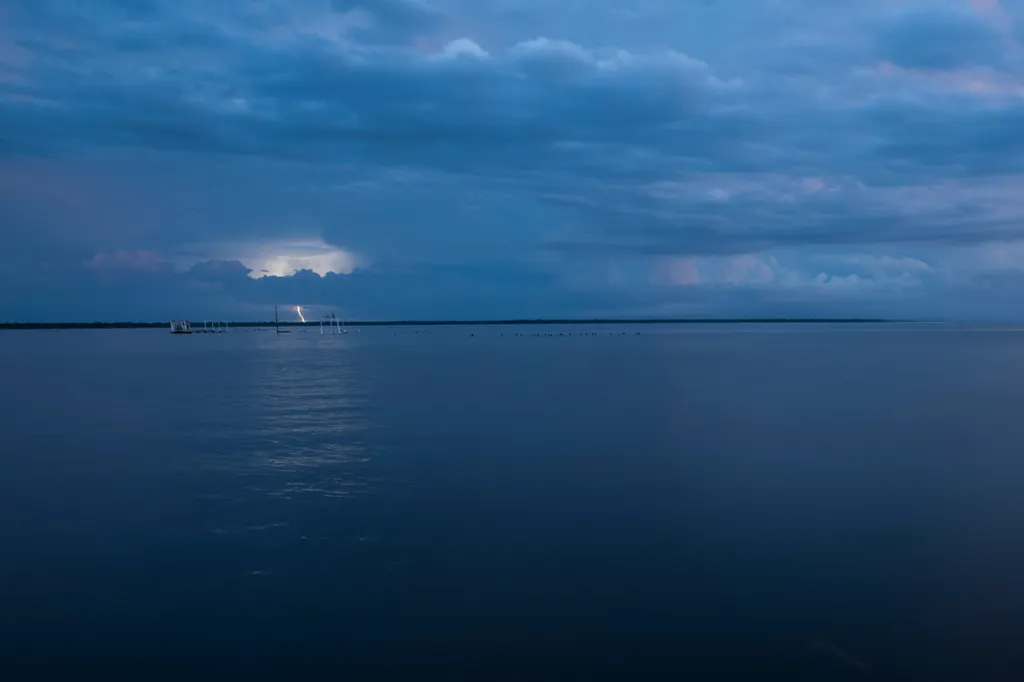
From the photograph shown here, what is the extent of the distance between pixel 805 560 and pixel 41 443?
69.7 feet

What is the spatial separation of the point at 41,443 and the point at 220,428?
4.95 m

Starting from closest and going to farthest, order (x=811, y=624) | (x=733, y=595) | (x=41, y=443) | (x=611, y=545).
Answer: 1. (x=811, y=624)
2. (x=733, y=595)
3. (x=611, y=545)
4. (x=41, y=443)

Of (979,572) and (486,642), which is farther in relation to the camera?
(979,572)

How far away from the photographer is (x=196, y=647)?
328 inches

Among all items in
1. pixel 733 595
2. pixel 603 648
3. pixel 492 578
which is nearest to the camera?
pixel 603 648

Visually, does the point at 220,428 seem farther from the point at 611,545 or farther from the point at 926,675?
the point at 926,675

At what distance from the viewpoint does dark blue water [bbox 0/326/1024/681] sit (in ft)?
26.8

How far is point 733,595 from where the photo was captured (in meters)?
9.58

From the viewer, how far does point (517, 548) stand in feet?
37.7

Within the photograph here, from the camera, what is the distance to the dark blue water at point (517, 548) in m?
8.16

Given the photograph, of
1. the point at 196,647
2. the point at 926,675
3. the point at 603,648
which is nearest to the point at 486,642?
the point at 603,648

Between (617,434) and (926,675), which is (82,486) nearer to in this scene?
(617,434)

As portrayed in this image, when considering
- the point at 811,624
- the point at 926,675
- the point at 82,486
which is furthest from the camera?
the point at 82,486

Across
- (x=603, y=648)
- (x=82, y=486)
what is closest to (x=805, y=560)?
(x=603, y=648)
